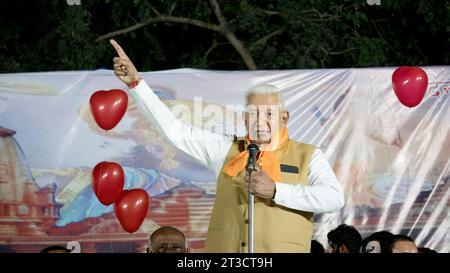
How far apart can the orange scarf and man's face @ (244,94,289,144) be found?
0.05 m

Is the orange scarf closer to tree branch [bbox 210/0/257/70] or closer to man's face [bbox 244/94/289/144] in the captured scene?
man's face [bbox 244/94/289/144]

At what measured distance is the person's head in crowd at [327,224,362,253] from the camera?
659 cm

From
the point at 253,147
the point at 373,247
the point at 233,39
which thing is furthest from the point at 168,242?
the point at 233,39

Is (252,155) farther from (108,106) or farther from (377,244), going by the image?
(108,106)

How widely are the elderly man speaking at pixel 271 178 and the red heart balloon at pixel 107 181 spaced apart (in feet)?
8.20

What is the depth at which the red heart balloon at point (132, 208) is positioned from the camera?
7.20 m

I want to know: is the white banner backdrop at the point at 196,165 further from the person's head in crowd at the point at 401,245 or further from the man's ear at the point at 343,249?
the person's head in crowd at the point at 401,245

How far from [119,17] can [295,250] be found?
6343 millimetres

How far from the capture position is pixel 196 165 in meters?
7.36

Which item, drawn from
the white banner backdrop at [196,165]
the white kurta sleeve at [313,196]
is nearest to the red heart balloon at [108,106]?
the white banner backdrop at [196,165]

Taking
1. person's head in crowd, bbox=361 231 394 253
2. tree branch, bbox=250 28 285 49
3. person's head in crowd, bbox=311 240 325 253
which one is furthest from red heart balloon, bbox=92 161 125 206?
tree branch, bbox=250 28 285 49

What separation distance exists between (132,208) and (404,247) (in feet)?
7.21

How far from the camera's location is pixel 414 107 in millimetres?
7340
